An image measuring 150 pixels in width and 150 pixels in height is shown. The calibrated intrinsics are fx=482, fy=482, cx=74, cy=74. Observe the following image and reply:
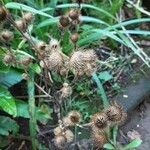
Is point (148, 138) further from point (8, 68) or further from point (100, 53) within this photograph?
point (8, 68)

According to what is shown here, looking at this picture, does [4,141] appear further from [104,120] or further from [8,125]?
[104,120]

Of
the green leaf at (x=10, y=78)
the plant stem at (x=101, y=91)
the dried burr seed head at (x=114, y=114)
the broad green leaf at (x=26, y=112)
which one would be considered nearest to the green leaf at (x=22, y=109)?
the broad green leaf at (x=26, y=112)

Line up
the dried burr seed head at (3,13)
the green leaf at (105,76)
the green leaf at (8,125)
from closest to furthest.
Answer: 1. the dried burr seed head at (3,13)
2. the green leaf at (8,125)
3. the green leaf at (105,76)

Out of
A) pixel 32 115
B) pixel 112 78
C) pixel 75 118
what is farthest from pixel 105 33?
pixel 75 118

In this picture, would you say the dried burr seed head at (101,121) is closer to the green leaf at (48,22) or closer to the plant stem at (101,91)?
the plant stem at (101,91)

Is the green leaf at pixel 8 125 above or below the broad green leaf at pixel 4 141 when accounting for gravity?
above

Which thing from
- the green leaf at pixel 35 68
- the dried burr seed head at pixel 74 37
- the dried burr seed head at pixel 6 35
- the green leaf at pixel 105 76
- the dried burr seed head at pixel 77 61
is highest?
the green leaf at pixel 105 76

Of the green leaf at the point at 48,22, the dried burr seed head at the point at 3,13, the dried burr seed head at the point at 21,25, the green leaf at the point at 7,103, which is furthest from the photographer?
the green leaf at the point at 48,22

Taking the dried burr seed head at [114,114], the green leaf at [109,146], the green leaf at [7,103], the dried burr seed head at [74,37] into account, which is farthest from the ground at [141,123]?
the dried burr seed head at [74,37]

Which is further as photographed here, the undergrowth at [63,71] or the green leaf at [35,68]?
the green leaf at [35,68]
